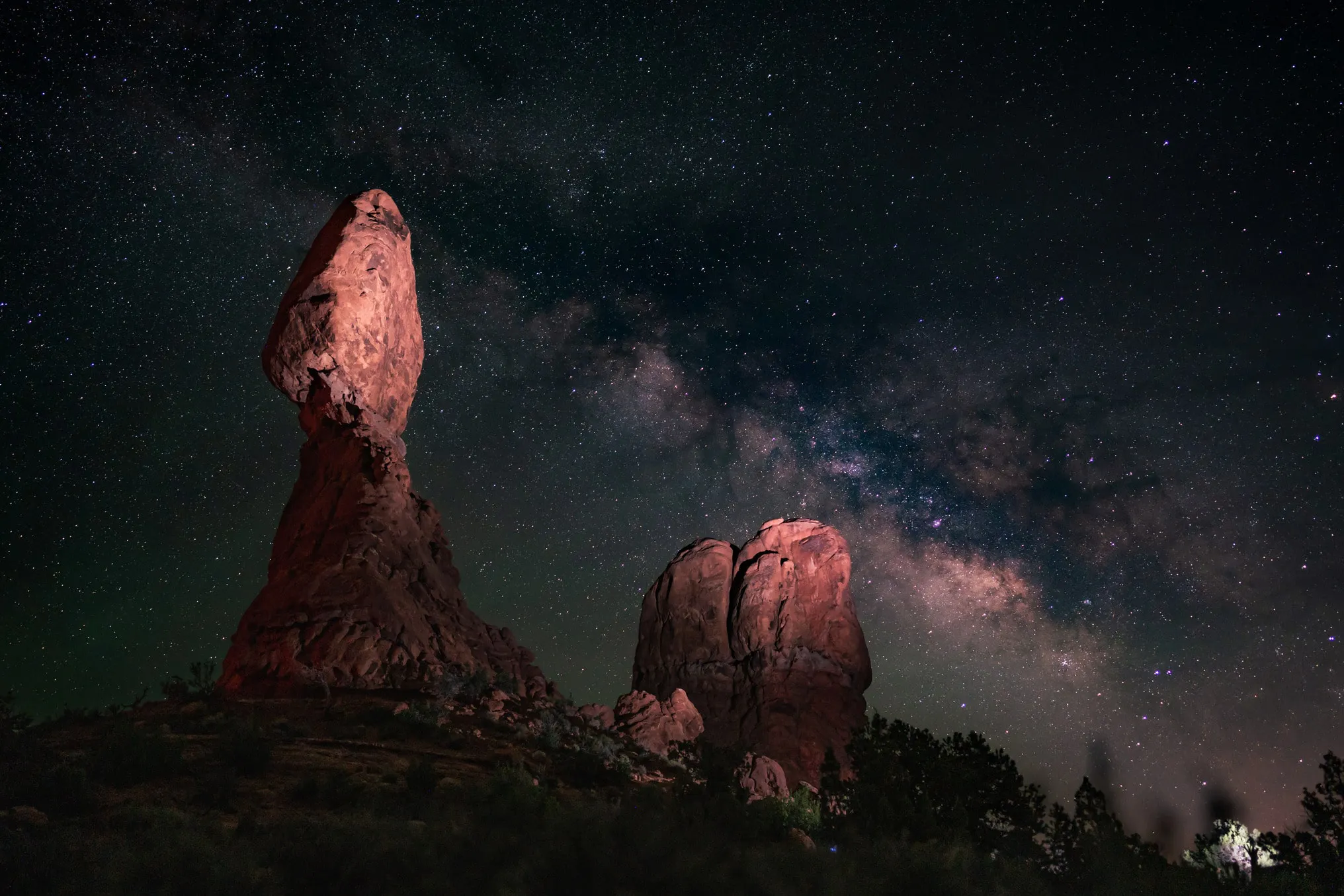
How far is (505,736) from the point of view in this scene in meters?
16.6

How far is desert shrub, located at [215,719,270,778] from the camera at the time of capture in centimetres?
1138

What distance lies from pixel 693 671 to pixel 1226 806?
101 ft

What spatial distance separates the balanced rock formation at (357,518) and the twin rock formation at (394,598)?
0.06m

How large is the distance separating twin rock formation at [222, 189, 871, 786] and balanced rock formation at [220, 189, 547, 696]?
0.06 meters

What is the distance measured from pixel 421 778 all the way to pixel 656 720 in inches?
636

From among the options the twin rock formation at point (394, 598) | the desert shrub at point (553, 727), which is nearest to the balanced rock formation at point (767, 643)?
the twin rock formation at point (394, 598)

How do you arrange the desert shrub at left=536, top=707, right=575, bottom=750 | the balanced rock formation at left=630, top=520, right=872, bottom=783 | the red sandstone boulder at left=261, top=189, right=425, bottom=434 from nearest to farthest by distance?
the desert shrub at left=536, top=707, right=575, bottom=750 < the red sandstone boulder at left=261, top=189, right=425, bottom=434 < the balanced rock formation at left=630, top=520, right=872, bottom=783

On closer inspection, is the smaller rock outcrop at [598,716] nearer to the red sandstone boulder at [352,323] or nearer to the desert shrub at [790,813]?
the desert shrub at [790,813]

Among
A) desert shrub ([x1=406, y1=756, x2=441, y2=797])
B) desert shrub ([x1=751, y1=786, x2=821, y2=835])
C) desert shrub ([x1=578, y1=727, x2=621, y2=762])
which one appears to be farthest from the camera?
desert shrub ([x1=578, y1=727, x2=621, y2=762])

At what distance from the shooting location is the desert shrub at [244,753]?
11377mm

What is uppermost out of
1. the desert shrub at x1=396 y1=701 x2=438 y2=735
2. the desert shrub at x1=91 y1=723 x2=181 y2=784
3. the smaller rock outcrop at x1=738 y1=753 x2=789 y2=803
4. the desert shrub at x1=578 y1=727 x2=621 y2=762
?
the smaller rock outcrop at x1=738 y1=753 x2=789 y2=803

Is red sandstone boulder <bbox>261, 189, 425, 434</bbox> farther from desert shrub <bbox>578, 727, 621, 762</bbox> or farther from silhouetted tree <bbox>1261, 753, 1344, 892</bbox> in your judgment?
silhouetted tree <bbox>1261, 753, 1344, 892</bbox>

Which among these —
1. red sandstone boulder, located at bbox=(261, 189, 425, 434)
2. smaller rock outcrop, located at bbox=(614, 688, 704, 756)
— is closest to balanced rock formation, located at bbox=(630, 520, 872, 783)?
smaller rock outcrop, located at bbox=(614, 688, 704, 756)

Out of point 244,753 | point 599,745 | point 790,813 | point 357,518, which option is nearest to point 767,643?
point 599,745
